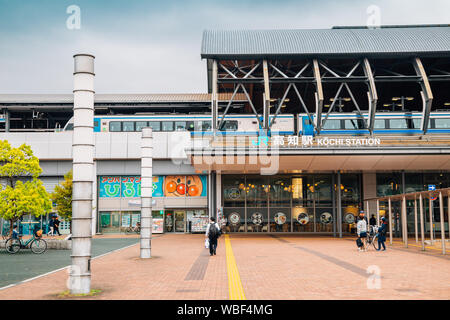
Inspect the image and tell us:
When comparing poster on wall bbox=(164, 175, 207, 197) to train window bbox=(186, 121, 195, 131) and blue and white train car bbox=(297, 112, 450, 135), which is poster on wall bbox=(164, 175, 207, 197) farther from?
blue and white train car bbox=(297, 112, 450, 135)

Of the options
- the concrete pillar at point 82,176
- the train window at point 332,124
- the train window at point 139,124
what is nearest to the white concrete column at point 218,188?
the train window at point 139,124

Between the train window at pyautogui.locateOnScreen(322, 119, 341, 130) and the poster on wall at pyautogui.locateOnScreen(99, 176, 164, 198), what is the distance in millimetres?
14680

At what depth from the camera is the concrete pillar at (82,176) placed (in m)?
10.4

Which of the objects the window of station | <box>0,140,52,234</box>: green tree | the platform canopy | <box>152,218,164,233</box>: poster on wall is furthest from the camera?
<box>152,218,164,233</box>: poster on wall

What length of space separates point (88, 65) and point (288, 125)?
90.4ft

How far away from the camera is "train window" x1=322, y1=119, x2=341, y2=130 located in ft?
121

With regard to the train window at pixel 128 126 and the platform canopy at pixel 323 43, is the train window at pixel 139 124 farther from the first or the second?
the platform canopy at pixel 323 43

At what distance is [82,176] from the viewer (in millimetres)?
10812

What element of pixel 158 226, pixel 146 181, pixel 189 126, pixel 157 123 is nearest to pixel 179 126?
pixel 189 126

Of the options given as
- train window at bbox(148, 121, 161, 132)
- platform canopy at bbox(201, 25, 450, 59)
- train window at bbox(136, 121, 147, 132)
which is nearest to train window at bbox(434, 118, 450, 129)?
platform canopy at bbox(201, 25, 450, 59)

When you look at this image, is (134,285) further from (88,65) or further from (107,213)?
(107,213)

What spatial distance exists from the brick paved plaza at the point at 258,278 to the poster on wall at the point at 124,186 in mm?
21623

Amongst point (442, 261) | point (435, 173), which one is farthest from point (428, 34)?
point (442, 261)

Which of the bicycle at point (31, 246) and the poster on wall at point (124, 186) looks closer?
the bicycle at point (31, 246)
